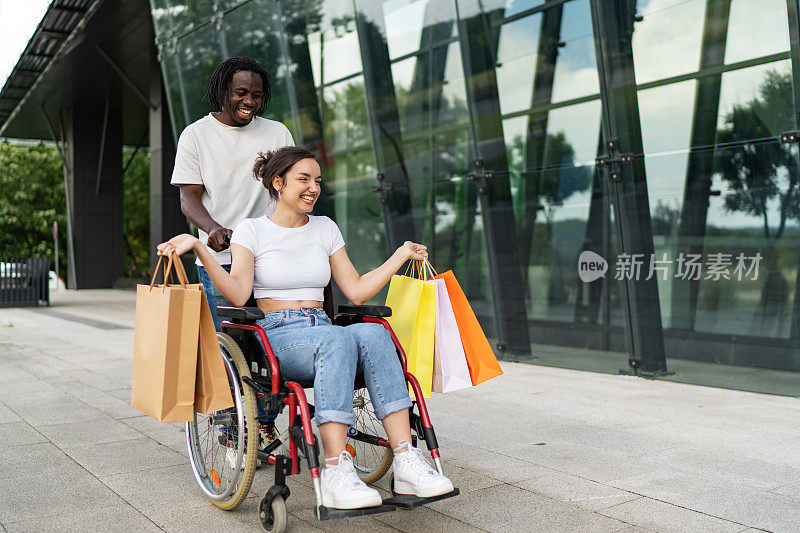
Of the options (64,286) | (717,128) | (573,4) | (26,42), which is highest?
(26,42)

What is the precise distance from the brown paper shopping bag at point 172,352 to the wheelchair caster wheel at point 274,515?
0.45m

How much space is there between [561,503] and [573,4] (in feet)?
17.8

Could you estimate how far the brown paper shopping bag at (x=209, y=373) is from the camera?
2871mm

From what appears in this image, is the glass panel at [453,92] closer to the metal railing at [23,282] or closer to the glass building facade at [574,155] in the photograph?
the glass building facade at [574,155]

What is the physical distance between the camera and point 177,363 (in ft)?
9.30

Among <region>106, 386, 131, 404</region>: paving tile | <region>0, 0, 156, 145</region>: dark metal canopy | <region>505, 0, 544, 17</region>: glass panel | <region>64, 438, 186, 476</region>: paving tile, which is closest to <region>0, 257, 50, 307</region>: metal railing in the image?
<region>0, 0, 156, 145</region>: dark metal canopy

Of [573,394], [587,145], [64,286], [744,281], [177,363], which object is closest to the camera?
[177,363]

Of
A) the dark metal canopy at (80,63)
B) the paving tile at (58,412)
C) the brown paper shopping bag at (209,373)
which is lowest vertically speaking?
the paving tile at (58,412)

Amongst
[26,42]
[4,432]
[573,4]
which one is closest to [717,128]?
[573,4]

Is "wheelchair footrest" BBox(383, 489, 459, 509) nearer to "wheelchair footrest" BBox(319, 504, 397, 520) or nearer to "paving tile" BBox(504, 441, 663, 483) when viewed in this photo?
"wheelchair footrest" BBox(319, 504, 397, 520)

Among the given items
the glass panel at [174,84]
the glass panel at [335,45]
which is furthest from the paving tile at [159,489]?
the glass panel at [174,84]

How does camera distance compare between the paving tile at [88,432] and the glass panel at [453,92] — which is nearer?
the paving tile at [88,432]

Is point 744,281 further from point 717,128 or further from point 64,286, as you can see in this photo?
point 64,286

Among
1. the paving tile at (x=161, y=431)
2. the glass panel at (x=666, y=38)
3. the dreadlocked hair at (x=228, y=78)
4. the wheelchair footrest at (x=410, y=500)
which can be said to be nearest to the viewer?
the wheelchair footrest at (x=410, y=500)
